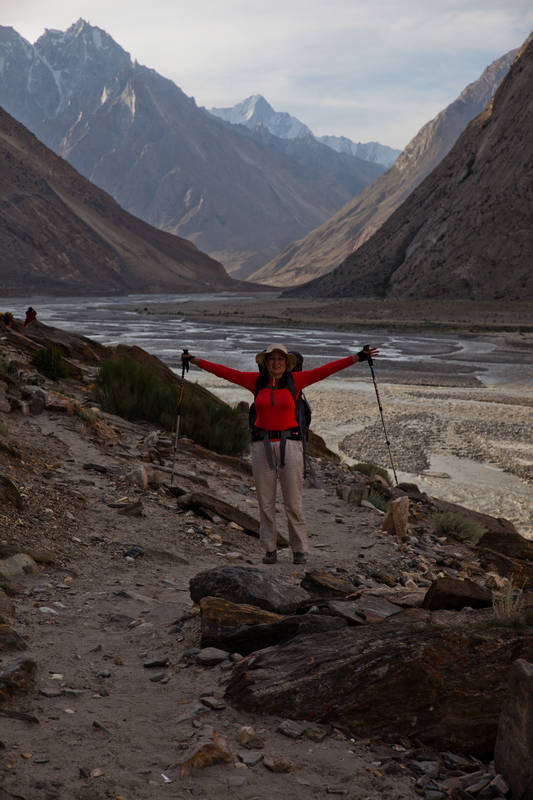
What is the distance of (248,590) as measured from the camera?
5062 mm

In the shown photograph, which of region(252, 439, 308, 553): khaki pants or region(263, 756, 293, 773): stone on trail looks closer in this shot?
region(263, 756, 293, 773): stone on trail

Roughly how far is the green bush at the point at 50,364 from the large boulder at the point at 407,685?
1087cm

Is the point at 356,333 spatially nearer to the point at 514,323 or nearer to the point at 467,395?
the point at 514,323

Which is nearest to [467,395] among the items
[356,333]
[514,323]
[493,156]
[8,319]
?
[8,319]

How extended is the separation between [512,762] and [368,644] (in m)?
0.96

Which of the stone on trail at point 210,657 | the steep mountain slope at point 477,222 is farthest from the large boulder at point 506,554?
the steep mountain slope at point 477,222

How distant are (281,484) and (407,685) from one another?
3.28m

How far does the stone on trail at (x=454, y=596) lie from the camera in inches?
192

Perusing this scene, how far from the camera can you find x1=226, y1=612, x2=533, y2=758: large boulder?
11.4 ft

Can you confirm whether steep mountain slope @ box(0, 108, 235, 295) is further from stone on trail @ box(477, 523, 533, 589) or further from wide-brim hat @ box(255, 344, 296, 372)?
wide-brim hat @ box(255, 344, 296, 372)

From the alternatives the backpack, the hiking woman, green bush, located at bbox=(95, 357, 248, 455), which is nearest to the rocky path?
the hiking woman

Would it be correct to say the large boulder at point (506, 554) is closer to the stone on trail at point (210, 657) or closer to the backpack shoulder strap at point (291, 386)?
the backpack shoulder strap at point (291, 386)

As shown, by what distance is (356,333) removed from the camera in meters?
58.2

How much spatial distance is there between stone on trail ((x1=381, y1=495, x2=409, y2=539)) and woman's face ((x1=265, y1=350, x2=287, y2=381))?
3.20 meters
